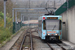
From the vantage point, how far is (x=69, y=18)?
1741cm

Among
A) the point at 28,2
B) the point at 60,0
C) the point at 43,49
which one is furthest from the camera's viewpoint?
the point at 28,2

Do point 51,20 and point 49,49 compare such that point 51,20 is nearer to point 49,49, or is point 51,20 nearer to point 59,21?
point 59,21

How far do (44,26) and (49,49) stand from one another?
4.07 meters

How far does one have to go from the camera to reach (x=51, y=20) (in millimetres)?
16000

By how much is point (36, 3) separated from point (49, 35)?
15.8 m

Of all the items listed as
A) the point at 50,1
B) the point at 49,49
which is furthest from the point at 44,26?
the point at 50,1

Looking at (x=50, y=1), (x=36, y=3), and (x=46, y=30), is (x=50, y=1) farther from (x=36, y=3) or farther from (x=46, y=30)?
(x=46, y=30)

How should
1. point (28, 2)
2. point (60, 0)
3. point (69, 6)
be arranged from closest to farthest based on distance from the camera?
point (69, 6), point (60, 0), point (28, 2)

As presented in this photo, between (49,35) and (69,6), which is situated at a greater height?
(69,6)

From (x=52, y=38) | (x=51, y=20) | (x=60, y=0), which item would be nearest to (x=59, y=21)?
(x=51, y=20)

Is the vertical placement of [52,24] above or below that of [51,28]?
above

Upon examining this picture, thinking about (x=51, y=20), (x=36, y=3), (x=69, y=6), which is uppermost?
(x=36, y=3)

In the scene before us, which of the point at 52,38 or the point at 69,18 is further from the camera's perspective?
the point at 69,18

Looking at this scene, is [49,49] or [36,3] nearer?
[49,49]
